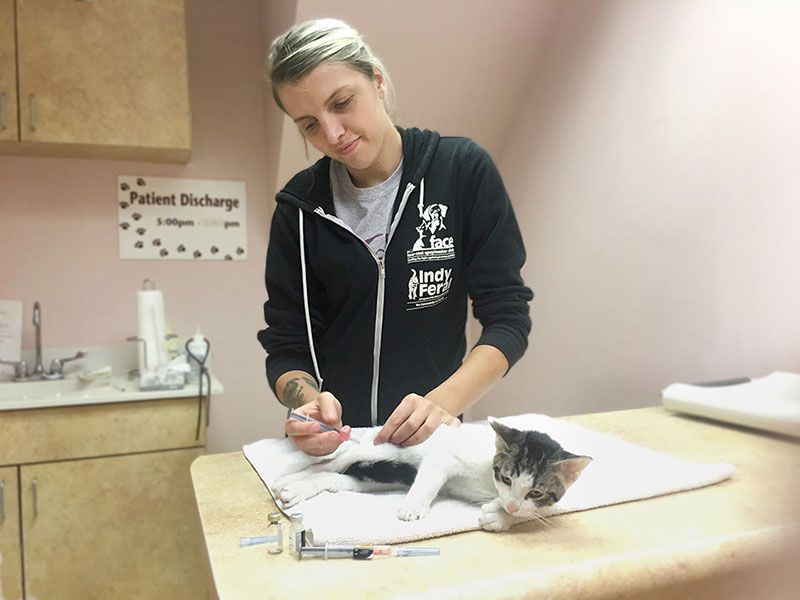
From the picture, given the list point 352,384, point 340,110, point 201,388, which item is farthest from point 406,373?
point 201,388

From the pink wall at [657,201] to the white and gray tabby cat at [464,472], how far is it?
15cm

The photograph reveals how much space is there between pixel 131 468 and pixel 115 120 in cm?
78

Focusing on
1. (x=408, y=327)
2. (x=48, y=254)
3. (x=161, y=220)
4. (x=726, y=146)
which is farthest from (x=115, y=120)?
(x=726, y=146)

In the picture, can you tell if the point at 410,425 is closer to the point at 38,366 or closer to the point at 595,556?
the point at 595,556

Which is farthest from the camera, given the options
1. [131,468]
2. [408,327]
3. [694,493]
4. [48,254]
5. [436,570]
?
[48,254]

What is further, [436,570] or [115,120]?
[115,120]

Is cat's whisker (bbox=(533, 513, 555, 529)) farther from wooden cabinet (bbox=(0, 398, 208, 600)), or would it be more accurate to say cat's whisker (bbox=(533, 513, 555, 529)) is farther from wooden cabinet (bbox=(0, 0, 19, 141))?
wooden cabinet (bbox=(0, 0, 19, 141))

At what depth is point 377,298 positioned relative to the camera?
2.02 feet

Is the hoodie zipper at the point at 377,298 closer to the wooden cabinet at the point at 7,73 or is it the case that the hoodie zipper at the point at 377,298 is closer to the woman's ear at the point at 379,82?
the woman's ear at the point at 379,82

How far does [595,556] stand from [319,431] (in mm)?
250

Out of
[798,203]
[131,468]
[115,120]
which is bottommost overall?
[131,468]

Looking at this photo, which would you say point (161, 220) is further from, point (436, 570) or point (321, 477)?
point (436, 570)

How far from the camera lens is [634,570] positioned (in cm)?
38

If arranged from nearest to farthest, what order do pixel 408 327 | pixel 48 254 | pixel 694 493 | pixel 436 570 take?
pixel 436 570, pixel 694 493, pixel 408 327, pixel 48 254
